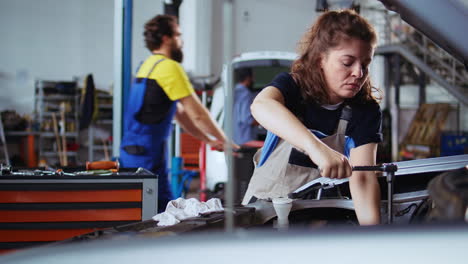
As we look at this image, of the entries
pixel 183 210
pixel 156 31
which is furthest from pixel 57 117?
pixel 183 210

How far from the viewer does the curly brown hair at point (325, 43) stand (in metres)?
1.10

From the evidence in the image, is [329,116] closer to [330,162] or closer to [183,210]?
[330,162]

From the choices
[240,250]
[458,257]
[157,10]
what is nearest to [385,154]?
[458,257]

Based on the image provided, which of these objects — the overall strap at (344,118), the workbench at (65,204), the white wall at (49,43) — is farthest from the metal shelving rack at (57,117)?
the overall strap at (344,118)

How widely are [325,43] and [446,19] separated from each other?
0.34 m

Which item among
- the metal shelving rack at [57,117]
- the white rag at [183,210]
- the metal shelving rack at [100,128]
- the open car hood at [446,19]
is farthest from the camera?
the metal shelving rack at [100,128]

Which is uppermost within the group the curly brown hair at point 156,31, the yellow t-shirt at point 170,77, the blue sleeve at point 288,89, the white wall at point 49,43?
the white wall at point 49,43

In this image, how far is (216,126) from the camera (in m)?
1.75

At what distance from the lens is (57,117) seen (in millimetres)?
6926

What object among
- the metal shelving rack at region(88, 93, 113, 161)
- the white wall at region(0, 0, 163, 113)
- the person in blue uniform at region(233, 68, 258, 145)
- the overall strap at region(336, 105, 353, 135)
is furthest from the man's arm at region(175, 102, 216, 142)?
the white wall at region(0, 0, 163, 113)

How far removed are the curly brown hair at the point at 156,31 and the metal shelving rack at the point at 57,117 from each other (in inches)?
213

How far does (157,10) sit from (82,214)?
1188 mm

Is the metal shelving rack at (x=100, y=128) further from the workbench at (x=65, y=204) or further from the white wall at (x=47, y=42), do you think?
the workbench at (x=65, y=204)

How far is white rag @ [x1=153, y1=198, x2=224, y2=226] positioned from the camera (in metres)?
0.98
